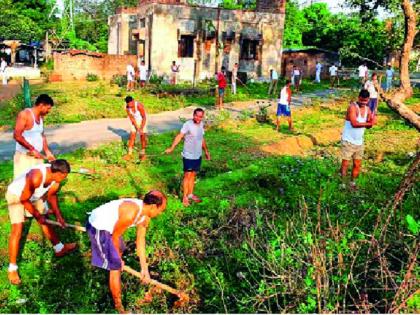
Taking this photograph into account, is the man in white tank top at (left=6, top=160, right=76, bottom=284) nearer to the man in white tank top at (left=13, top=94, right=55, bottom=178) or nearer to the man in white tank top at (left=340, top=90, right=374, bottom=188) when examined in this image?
the man in white tank top at (left=13, top=94, right=55, bottom=178)

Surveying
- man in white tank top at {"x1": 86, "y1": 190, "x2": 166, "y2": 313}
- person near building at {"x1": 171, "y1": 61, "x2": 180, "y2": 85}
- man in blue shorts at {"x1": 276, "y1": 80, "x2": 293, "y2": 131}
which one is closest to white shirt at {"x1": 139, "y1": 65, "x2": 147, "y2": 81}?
person near building at {"x1": 171, "y1": 61, "x2": 180, "y2": 85}

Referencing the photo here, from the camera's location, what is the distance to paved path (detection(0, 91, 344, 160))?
35.6 ft

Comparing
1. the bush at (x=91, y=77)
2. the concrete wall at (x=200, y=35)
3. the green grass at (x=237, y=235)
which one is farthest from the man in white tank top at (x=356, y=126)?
the bush at (x=91, y=77)

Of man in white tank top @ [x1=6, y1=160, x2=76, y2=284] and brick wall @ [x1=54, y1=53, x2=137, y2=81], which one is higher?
brick wall @ [x1=54, y1=53, x2=137, y2=81]

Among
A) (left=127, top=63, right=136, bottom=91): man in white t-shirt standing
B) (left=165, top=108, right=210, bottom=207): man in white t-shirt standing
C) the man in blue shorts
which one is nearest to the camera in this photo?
(left=165, top=108, right=210, bottom=207): man in white t-shirt standing

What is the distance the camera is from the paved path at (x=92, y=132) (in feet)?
35.6

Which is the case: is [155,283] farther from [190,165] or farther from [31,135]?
[190,165]

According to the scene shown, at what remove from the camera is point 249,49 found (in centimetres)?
2681

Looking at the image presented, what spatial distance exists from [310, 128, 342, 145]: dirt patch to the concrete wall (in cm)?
1230

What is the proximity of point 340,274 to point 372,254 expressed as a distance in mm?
666

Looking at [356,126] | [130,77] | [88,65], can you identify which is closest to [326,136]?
[356,126]

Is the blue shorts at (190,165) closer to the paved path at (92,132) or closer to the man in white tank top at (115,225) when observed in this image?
the man in white tank top at (115,225)

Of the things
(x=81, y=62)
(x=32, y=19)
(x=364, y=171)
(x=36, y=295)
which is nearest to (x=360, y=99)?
(x=364, y=171)

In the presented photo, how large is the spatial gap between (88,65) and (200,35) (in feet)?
20.9
